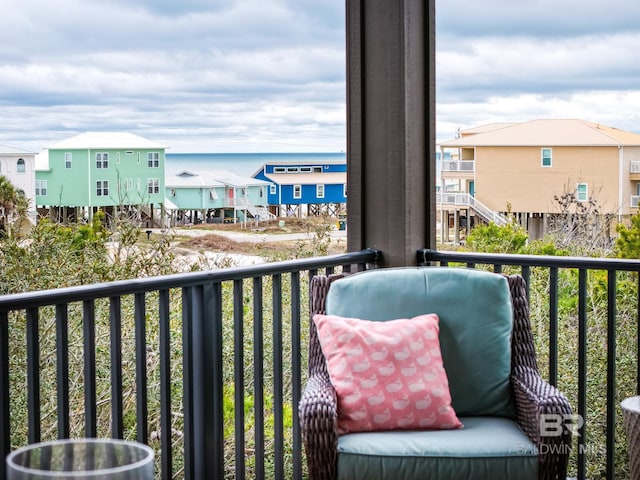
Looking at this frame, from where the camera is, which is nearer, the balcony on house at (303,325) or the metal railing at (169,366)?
the metal railing at (169,366)

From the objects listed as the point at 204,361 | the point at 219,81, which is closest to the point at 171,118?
the point at 219,81

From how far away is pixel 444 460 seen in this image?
7.71ft

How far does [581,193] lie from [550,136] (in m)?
0.30

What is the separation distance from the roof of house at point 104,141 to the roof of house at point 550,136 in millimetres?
1399

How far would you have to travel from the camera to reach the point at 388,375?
259 cm

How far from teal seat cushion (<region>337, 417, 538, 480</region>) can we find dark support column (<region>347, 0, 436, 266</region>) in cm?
114

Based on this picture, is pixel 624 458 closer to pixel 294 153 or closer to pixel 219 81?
pixel 294 153

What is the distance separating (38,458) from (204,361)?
1.74m

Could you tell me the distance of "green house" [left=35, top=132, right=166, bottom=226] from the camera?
3.18m

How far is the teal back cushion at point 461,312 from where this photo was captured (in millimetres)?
2756

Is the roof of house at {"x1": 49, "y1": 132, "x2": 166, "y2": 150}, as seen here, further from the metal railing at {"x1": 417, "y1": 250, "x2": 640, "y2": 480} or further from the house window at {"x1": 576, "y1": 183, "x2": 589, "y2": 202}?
the house window at {"x1": 576, "y1": 183, "x2": 589, "y2": 202}

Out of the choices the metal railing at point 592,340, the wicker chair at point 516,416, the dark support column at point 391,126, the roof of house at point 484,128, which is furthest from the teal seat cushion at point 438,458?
the roof of house at point 484,128

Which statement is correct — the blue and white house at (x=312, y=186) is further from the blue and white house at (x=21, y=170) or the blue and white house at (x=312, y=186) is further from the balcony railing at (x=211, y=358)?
the blue and white house at (x=21, y=170)

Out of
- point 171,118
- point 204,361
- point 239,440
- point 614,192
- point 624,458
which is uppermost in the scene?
point 171,118
